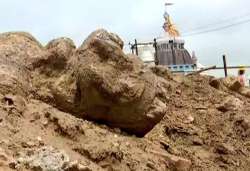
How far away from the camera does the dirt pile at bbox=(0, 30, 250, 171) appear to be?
477 cm

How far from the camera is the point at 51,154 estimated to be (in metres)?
4.29

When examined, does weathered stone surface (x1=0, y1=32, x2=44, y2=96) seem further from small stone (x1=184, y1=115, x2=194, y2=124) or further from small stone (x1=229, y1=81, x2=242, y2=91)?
small stone (x1=229, y1=81, x2=242, y2=91)

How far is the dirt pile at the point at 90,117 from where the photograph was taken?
4.77 m

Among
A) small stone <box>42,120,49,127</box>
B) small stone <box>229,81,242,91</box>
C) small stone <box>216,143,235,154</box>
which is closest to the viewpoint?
small stone <box>42,120,49,127</box>

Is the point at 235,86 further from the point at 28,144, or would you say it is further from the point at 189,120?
the point at 28,144

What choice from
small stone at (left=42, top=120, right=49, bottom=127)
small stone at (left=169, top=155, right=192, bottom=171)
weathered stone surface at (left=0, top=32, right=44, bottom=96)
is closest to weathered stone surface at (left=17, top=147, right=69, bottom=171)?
small stone at (left=42, top=120, right=49, bottom=127)

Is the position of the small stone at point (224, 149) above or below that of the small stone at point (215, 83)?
below

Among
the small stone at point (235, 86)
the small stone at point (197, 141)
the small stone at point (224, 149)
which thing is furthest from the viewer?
the small stone at point (235, 86)

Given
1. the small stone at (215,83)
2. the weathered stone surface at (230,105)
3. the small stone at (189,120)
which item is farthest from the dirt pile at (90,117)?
the small stone at (215,83)

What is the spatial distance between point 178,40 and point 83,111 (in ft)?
67.6

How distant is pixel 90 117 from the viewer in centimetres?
592

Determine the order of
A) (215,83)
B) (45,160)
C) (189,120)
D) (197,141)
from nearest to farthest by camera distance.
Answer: (45,160) < (197,141) < (189,120) < (215,83)

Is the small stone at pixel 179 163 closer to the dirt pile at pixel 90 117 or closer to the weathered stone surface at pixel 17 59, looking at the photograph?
the dirt pile at pixel 90 117

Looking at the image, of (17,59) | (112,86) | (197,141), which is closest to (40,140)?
(112,86)
